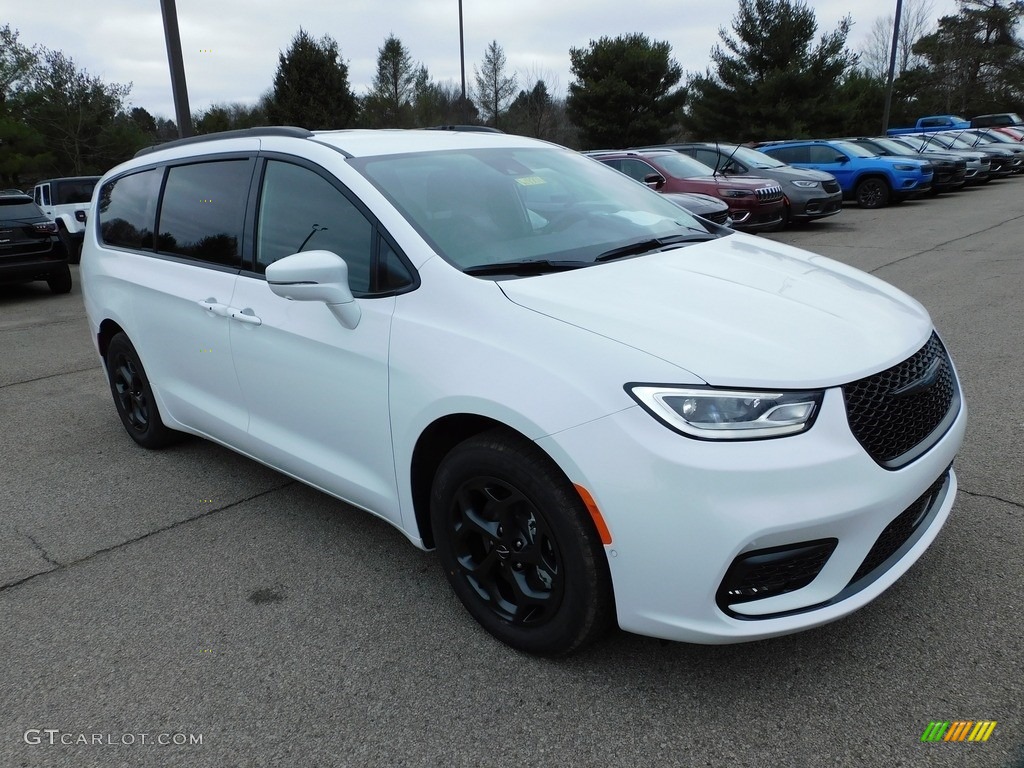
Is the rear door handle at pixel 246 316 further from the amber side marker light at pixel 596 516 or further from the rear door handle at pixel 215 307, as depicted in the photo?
the amber side marker light at pixel 596 516

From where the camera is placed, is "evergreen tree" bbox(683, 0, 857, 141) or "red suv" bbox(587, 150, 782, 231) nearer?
"red suv" bbox(587, 150, 782, 231)

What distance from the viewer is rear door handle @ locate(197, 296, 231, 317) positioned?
348cm

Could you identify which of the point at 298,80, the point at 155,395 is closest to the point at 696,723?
the point at 155,395

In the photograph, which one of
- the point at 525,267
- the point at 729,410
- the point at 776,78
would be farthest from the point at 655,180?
the point at 776,78

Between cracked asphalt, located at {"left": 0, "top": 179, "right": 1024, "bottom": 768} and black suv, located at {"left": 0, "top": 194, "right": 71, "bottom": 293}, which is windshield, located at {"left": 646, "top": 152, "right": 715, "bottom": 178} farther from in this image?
cracked asphalt, located at {"left": 0, "top": 179, "right": 1024, "bottom": 768}

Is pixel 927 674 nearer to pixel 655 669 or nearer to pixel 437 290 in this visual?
pixel 655 669

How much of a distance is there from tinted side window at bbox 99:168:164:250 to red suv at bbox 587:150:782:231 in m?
9.03

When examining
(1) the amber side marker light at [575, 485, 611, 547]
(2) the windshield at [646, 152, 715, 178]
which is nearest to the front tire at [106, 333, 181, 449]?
(1) the amber side marker light at [575, 485, 611, 547]

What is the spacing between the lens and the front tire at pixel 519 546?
2318 mm

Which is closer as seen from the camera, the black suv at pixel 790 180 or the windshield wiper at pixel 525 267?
the windshield wiper at pixel 525 267

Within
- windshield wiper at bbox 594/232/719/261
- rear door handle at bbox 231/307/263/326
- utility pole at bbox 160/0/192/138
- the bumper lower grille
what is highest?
utility pole at bbox 160/0/192/138

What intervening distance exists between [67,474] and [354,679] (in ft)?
9.14

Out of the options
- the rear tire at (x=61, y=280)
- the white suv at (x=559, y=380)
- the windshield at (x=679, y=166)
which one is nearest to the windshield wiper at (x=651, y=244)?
the white suv at (x=559, y=380)

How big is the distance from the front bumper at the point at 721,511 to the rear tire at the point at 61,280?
39.0 feet
